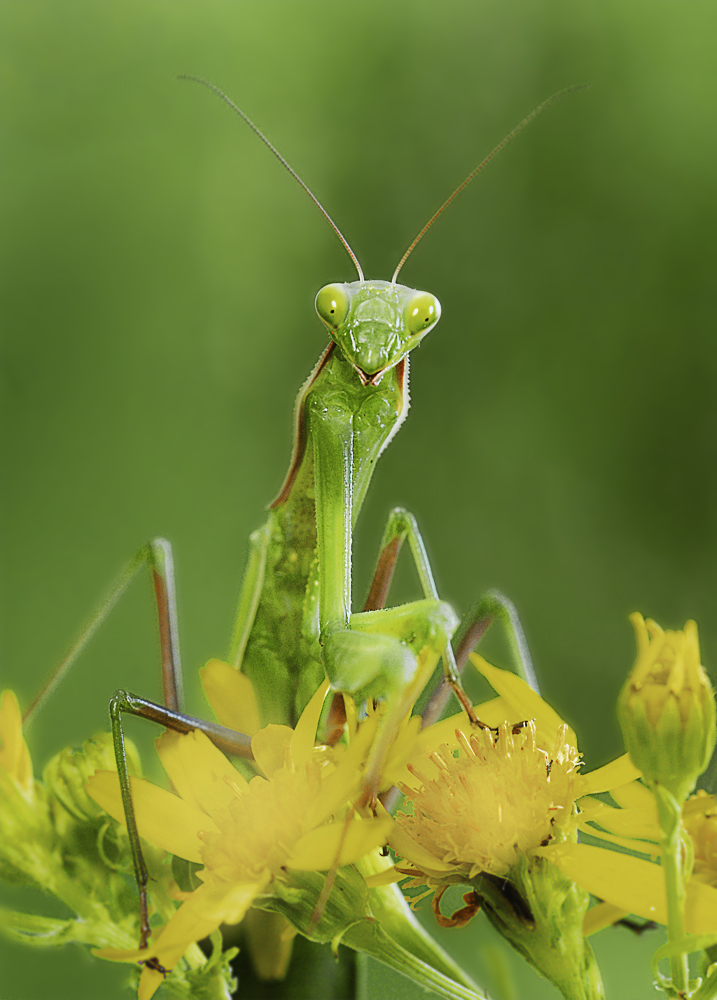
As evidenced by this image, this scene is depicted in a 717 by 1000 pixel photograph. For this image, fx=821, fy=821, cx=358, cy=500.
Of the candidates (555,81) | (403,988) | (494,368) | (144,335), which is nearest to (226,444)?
(144,335)

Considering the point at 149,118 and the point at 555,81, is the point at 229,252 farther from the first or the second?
the point at 555,81

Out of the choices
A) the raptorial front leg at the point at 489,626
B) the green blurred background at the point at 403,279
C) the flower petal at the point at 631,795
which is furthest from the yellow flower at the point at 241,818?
the green blurred background at the point at 403,279

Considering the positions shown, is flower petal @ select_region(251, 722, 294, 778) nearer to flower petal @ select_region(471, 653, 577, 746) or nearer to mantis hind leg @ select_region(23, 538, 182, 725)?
flower petal @ select_region(471, 653, 577, 746)

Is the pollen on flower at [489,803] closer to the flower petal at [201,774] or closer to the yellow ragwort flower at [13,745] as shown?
the flower petal at [201,774]

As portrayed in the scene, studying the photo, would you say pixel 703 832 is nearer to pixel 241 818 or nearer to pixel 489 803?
pixel 489 803

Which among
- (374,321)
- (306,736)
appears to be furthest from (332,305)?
(306,736)

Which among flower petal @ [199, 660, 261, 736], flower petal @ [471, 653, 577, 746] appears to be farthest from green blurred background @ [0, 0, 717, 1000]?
flower petal @ [471, 653, 577, 746]

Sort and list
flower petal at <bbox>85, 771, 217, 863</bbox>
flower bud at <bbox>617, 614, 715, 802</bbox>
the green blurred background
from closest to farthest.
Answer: flower bud at <bbox>617, 614, 715, 802</bbox>
flower petal at <bbox>85, 771, 217, 863</bbox>
the green blurred background

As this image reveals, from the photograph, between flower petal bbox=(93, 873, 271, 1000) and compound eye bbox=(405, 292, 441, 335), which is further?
compound eye bbox=(405, 292, 441, 335)
